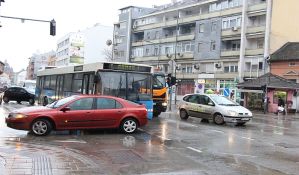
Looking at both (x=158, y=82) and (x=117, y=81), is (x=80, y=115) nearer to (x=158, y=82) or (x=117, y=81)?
(x=117, y=81)

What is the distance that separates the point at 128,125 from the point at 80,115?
1.91 m

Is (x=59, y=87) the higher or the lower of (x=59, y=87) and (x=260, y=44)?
the lower

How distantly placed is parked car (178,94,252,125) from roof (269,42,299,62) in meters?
26.3

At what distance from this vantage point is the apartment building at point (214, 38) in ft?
174

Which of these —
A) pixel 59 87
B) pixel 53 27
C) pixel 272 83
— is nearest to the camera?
pixel 59 87

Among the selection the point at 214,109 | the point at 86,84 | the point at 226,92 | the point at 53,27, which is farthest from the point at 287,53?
the point at 86,84

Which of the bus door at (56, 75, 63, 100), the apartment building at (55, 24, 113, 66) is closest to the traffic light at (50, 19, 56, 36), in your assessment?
the bus door at (56, 75, 63, 100)

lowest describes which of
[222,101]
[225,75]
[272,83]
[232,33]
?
[222,101]

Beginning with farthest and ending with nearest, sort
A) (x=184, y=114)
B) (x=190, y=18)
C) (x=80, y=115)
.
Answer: (x=190, y=18)
(x=184, y=114)
(x=80, y=115)

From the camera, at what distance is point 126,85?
1886 cm

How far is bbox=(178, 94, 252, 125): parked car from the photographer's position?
22625 millimetres

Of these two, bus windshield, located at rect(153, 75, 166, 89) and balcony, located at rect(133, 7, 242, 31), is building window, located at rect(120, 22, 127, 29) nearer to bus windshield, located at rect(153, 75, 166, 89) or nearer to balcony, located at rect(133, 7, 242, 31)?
balcony, located at rect(133, 7, 242, 31)

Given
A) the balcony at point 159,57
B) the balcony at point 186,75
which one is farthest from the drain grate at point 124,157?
the balcony at point 159,57

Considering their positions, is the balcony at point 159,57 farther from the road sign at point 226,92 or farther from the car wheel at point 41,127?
the car wheel at point 41,127
